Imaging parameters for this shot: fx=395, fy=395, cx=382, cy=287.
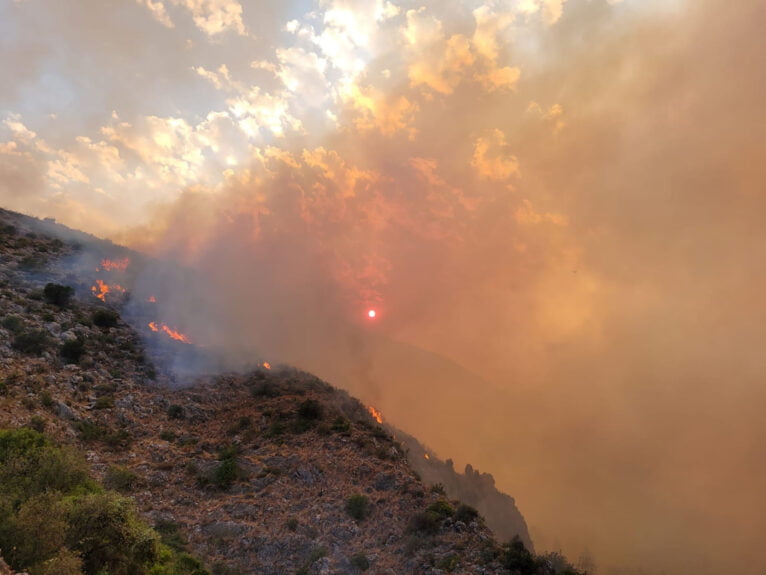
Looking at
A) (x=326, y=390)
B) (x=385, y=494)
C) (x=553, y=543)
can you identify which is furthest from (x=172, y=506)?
(x=553, y=543)

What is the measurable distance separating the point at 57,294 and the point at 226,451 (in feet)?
113

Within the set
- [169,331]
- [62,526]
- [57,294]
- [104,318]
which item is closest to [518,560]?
[62,526]

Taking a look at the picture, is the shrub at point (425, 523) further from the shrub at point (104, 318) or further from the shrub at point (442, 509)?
the shrub at point (104, 318)

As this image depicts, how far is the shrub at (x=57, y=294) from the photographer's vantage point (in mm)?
52594

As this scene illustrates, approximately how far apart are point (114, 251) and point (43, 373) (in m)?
56.5

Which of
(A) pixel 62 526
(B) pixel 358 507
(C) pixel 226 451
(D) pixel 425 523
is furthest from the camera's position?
(C) pixel 226 451

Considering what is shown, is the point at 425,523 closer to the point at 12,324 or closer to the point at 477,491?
the point at 12,324

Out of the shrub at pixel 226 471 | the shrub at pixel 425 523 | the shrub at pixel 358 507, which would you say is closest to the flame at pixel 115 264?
the shrub at pixel 226 471

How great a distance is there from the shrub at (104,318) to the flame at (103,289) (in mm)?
8034

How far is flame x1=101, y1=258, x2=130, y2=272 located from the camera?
76.6m

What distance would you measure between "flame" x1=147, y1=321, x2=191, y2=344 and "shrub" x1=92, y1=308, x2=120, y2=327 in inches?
276

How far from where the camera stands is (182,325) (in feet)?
239

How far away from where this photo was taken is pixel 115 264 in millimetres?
80625

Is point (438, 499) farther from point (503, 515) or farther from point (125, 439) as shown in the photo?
point (503, 515)
